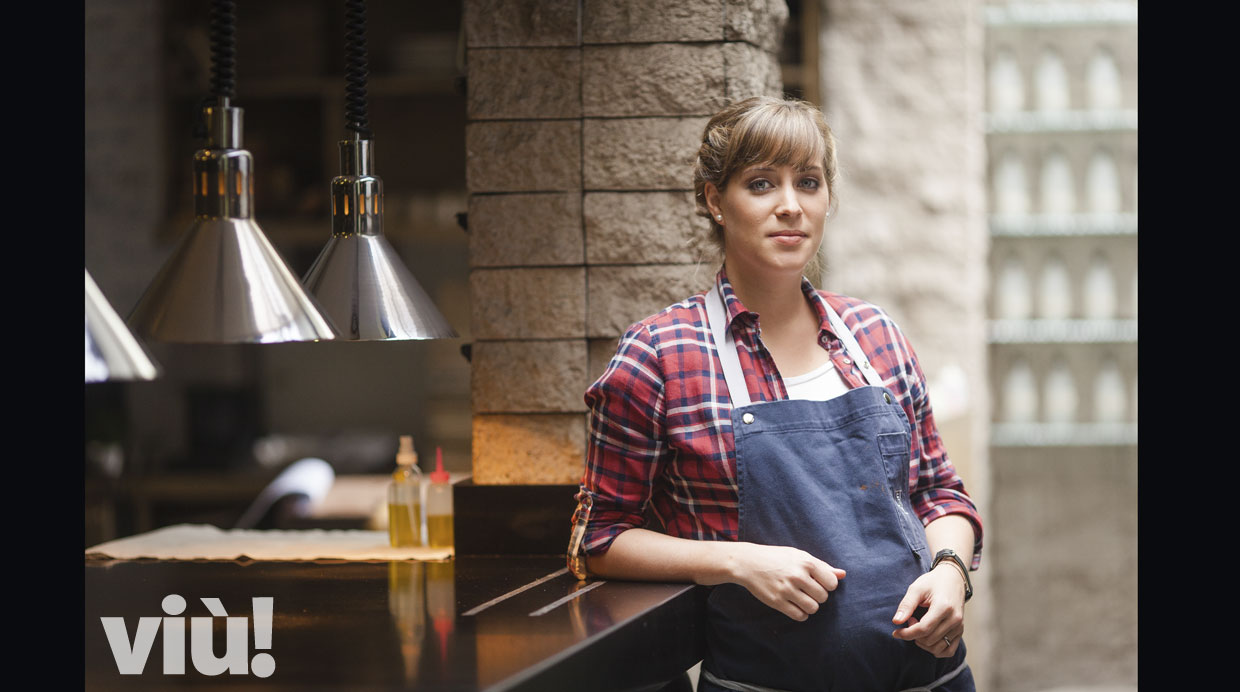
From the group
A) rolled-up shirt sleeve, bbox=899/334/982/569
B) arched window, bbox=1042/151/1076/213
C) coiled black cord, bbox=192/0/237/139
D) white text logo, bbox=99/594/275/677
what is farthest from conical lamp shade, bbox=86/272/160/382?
arched window, bbox=1042/151/1076/213

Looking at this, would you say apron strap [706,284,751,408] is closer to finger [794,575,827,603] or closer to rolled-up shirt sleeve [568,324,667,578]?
rolled-up shirt sleeve [568,324,667,578]

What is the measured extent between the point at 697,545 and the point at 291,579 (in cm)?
69

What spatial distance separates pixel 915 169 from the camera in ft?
13.1

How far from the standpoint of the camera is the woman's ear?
5.89 ft

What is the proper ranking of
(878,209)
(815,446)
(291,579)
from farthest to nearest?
1. (878,209)
2. (291,579)
3. (815,446)

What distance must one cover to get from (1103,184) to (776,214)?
2.85 metres

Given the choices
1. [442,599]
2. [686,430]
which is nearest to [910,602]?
[686,430]

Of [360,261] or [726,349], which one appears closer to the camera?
[360,261]

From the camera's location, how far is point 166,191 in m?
4.37

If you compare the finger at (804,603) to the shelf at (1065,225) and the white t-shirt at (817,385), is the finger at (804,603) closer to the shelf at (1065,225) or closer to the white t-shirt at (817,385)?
the white t-shirt at (817,385)

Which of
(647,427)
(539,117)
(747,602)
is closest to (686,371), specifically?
(647,427)

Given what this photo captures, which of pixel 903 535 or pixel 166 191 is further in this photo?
pixel 166 191

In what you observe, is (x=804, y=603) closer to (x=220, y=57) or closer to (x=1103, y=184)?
(x=220, y=57)

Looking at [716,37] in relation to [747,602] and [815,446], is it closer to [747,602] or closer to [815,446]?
[815,446]
